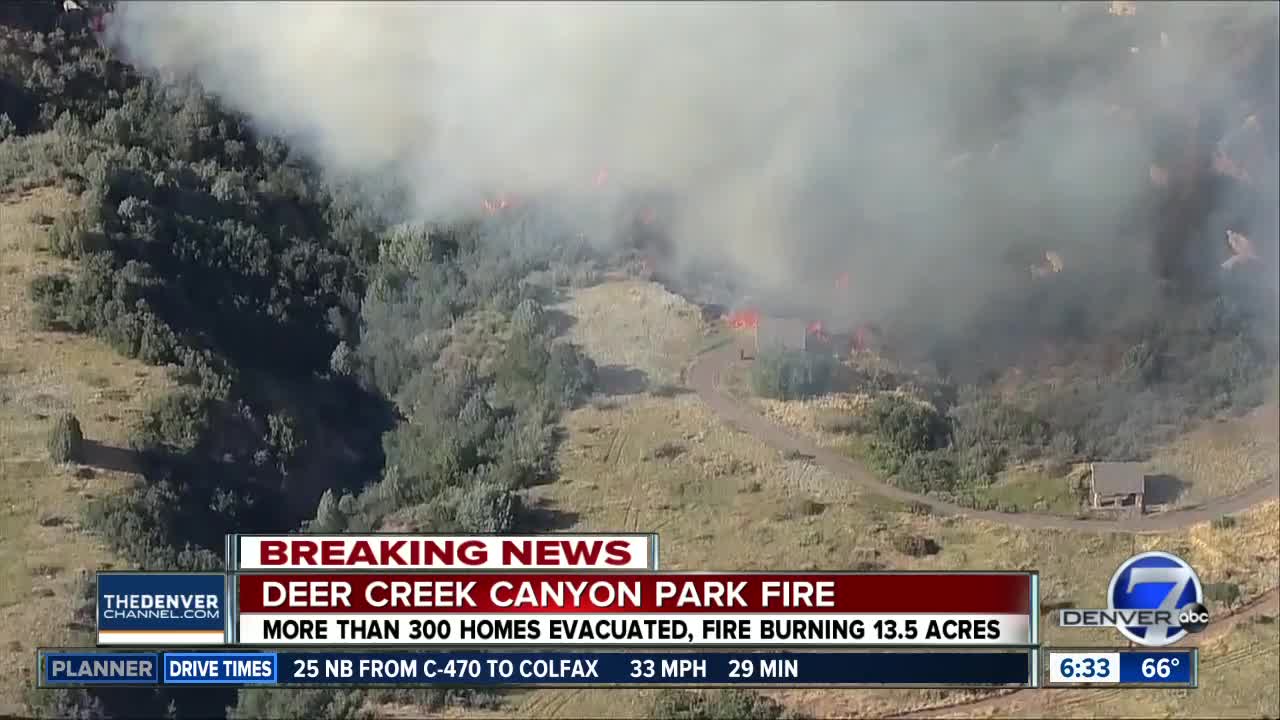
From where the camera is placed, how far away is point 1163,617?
47.7 metres

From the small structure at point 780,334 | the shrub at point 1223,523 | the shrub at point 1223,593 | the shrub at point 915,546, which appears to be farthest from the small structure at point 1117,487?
the small structure at point 780,334

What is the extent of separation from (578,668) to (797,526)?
974 centimetres

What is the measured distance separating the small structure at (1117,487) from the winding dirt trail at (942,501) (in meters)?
0.60

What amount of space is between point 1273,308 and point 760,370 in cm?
1814

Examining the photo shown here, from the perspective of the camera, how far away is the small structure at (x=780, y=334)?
58.6m

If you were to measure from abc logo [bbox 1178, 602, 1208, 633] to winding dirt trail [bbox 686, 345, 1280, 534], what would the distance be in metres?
5.04

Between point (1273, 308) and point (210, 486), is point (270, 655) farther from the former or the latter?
point (1273, 308)

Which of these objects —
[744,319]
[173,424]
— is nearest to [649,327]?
[744,319]

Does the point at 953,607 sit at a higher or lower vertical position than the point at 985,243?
lower

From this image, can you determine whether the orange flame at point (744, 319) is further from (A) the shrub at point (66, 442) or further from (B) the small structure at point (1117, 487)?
(A) the shrub at point (66, 442)

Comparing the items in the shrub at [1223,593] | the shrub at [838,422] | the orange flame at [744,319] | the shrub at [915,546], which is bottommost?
the shrub at [1223,593]

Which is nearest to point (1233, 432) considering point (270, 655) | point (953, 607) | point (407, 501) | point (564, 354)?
point (953, 607)

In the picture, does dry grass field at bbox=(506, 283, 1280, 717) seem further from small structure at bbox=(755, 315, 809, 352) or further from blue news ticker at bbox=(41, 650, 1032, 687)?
blue news ticker at bbox=(41, 650, 1032, 687)

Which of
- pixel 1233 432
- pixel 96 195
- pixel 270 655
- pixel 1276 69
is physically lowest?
pixel 270 655
